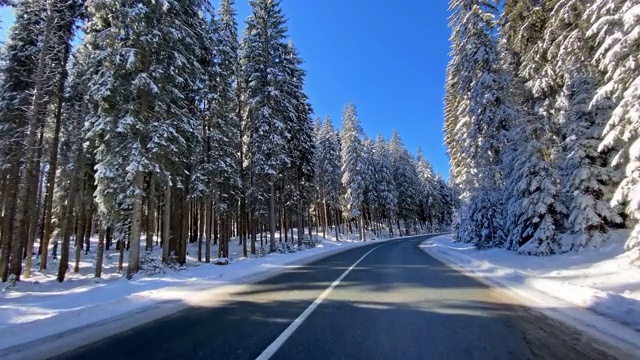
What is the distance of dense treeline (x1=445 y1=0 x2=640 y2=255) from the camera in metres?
9.69

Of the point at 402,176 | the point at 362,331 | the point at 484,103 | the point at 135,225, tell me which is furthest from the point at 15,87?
the point at 402,176

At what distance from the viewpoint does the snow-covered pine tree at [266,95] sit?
2703cm

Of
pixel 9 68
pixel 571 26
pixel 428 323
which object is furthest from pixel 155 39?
pixel 571 26

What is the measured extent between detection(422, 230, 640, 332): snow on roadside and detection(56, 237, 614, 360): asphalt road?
3.76 feet

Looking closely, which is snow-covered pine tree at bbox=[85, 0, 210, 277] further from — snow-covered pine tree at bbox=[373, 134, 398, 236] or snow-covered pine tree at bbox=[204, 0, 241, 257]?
snow-covered pine tree at bbox=[373, 134, 398, 236]

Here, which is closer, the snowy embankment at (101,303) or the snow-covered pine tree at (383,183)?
the snowy embankment at (101,303)

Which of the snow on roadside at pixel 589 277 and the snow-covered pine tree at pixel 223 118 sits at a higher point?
the snow-covered pine tree at pixel 223 118

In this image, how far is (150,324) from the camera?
20.8ft

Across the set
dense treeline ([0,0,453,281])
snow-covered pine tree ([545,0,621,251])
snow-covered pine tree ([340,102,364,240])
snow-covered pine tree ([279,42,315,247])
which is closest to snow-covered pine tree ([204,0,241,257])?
dense treeline ([0,0,453,281])

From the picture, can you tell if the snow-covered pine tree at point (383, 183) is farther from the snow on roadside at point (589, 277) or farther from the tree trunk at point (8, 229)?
the tree trunk at point (8, 229)

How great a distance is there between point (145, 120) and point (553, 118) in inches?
702

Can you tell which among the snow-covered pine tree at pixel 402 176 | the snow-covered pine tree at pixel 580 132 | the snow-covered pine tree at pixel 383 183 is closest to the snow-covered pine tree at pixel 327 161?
the snow-covered pine tree at pixel 383 183

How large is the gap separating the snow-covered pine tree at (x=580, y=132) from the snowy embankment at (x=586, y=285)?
82cm

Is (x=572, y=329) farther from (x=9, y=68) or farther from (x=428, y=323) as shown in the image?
(x=9, y=68)
